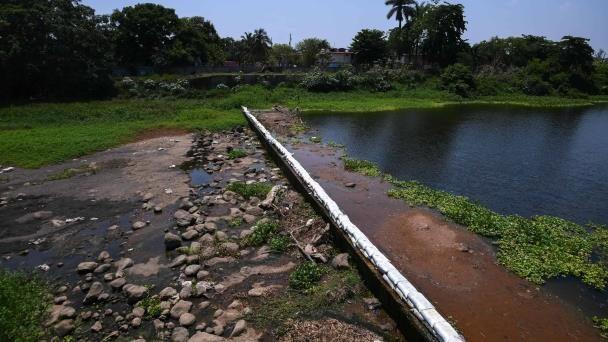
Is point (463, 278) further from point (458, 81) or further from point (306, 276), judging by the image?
point (458, 81)

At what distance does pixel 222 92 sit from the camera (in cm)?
4588

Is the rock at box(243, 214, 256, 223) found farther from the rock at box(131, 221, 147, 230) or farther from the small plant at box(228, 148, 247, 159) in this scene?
the small plant at box(228, 148, 247, 159)

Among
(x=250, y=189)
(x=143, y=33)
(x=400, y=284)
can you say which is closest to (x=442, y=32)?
(x=143, y=33)

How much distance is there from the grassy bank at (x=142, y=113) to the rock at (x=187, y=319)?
1633 centimetres

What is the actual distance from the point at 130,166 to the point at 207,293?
13.0 m

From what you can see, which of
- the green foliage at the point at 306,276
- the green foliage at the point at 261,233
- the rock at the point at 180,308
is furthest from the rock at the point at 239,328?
the green foliage at the point at 261,233

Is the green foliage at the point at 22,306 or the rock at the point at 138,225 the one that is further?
the rock at the point at 138,225

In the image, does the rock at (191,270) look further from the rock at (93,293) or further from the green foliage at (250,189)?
the green foliage at (250,189)

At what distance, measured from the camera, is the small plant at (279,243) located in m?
11.1

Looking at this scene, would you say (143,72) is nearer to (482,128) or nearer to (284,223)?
(482,128)

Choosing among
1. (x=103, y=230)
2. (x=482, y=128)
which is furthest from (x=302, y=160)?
(x=482, y=128)

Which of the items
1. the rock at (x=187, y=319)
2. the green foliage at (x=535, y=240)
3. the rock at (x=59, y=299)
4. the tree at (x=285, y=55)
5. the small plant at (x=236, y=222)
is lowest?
the rock at (x=59, y=299)

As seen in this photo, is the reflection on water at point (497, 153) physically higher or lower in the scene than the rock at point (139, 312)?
higher

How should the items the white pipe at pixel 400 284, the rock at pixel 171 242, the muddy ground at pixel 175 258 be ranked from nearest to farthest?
1. the white pipe at pixel 400 284
2. the muddy ground at pixel 175 258
3. the rock at pixel 171 242
